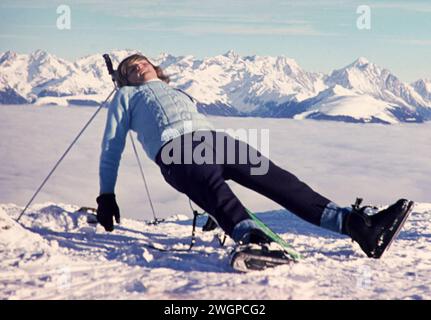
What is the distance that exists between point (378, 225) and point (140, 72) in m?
1.77

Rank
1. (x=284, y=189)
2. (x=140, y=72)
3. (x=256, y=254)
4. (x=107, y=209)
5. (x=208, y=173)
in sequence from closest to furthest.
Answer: (x=256, y=254) → (x=208, y=173) → (x=284, y=189) → (x=107, y=209) → (x=140, y=72)

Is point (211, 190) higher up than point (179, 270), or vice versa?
point (211, 190)

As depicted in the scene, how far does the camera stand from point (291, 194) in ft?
9.17

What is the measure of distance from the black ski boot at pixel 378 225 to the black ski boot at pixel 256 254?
0.44 meters

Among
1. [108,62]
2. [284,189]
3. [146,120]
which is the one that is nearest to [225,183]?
[284,189]

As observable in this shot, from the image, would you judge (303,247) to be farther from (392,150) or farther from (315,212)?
(392,150)

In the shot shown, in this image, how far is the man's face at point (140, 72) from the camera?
11.1 feet

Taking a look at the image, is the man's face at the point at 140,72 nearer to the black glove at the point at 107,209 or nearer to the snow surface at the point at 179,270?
the black glove at the point at 107,209

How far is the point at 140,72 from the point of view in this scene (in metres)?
3.39

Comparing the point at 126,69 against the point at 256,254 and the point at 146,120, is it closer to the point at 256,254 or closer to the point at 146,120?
the point at 146,120

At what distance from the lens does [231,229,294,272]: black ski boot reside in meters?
2.33

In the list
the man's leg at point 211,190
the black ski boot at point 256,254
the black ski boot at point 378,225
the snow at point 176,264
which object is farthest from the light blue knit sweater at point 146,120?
the black ski boot at point 378,225
